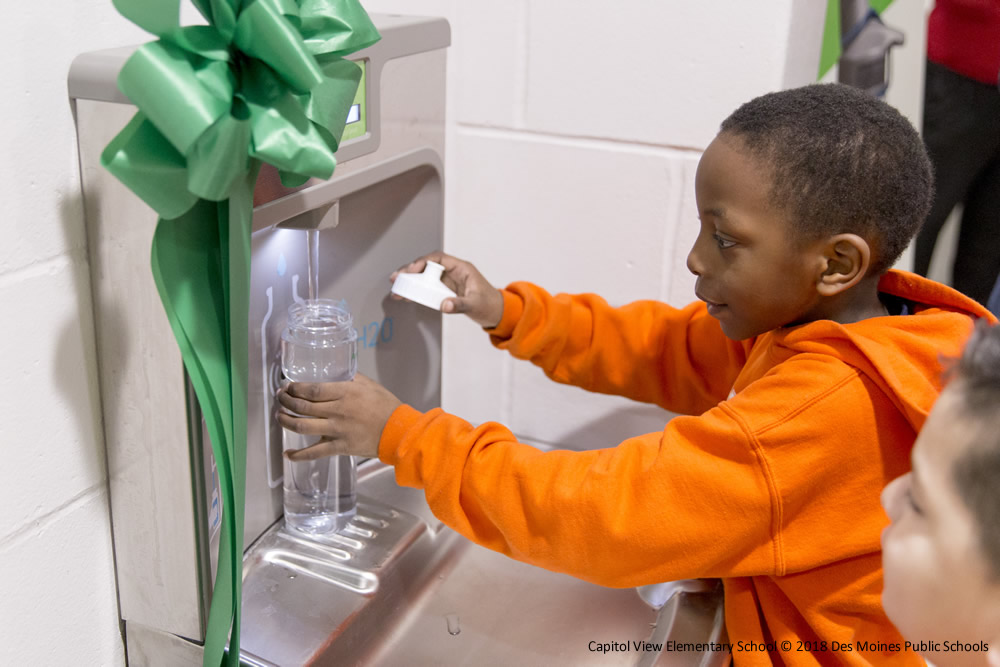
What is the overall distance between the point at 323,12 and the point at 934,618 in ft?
1.76

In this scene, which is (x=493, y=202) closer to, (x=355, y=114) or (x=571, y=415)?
(x=571, y=415)

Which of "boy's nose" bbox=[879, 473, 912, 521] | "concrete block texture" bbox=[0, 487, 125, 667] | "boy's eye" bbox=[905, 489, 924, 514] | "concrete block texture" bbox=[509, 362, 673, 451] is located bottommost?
"concrete block texture" bbox=[509, 362, 673, 451]

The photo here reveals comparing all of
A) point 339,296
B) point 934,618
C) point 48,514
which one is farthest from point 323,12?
point 934,618

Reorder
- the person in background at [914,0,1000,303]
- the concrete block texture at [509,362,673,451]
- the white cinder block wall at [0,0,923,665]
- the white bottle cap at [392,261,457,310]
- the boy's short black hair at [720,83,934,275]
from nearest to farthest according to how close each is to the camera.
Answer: the white cinder block wall at [0,0,923,665] → the boy's short black hair at [720,83,934,275] → the white bottle cap at [392,261,457,310] → the concrete block texture at [509,362,673,451] → the person in background at [914,0,1000,303]

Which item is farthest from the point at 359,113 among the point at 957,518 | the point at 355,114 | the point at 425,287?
the point at 957,518

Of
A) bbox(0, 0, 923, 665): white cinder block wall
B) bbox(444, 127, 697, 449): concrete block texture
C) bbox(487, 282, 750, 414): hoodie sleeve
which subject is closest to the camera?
bbox(0, 0, 923, 665): white cinder block wall

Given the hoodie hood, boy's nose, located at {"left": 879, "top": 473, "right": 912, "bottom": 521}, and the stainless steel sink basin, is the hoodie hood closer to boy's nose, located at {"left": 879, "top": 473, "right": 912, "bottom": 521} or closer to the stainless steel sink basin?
boy's nose, located at {"left": 879, "top": 473, "right": 912, "bottom": 521}

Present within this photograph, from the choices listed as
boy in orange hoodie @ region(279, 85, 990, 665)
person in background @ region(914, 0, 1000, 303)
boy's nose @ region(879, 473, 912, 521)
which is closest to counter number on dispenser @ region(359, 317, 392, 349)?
boy in orange hoodie @ region(279, 85, 990, 665)

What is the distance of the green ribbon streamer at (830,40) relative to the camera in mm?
Result: 1153

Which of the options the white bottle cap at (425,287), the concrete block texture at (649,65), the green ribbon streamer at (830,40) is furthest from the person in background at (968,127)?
the white bottle cap at (425,287)

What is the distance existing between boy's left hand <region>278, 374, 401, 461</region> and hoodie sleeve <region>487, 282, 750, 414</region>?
257mm

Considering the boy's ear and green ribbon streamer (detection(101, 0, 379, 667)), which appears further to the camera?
the boy's ear

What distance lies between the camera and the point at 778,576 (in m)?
0.77

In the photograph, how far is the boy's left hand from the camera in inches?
30.3
